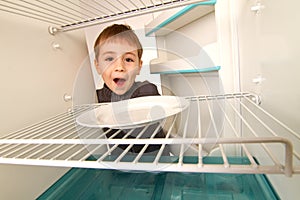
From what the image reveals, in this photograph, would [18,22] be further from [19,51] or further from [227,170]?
[227,170]

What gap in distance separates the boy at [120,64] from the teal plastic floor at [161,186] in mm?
211

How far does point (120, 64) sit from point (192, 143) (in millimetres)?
669

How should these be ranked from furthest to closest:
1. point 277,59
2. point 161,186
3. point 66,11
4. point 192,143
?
point 66,11
point 161,186
point 277,59
point 192,143

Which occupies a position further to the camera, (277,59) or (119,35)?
(119,35)

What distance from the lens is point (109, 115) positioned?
28.8 inches

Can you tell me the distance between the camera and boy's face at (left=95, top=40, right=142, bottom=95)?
92 cm

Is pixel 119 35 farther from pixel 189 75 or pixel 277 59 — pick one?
pixel 277 59

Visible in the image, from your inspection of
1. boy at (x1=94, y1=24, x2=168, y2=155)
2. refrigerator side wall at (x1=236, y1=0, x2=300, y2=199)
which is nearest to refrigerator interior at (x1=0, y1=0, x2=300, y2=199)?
refrigerator side wall at (x1=236, y1=0, x2=300, y2=199)

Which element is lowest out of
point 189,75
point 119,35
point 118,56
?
point 189,75

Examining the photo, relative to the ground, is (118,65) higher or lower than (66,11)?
lower

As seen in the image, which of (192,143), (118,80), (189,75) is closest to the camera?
(192,143)

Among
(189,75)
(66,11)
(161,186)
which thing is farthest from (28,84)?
(189,75)

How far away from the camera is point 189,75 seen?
44.0 inches

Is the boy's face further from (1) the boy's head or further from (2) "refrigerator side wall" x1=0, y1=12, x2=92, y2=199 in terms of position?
(2) "refrigerator side wall" x1=0, y1=12, x2=92, y2=199
